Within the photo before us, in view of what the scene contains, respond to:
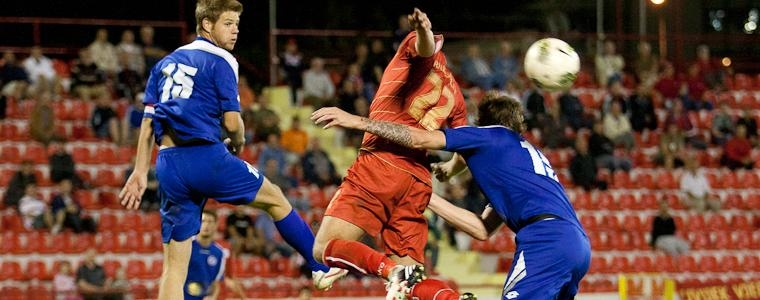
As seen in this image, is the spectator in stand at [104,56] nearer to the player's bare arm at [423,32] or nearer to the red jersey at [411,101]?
the red jersey at [411,101]

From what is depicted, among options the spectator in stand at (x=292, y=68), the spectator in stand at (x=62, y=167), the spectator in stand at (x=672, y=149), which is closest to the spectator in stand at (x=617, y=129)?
the spectator in stand at (x=672, y=149)

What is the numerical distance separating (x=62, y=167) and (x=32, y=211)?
101cm

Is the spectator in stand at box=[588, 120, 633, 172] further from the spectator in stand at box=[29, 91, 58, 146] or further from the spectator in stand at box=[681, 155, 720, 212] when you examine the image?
the spectator in stand at box=[29, 91, 58, 146]

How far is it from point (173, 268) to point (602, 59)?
1720cm

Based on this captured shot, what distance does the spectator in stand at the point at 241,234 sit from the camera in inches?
715

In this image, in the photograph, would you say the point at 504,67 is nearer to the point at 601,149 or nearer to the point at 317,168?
the point at 601,149

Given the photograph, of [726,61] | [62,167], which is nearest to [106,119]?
[62,167]

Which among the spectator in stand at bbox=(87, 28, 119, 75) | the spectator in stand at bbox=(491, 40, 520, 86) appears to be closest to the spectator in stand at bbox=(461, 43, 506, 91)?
the spectator in stand at bbox=(491, 40, 520, 86)

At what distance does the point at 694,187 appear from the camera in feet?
72.2

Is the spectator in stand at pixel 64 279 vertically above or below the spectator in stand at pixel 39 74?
below

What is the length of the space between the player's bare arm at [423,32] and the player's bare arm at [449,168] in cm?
84

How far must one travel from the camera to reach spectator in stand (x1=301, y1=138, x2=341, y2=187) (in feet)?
65.9

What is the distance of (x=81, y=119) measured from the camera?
2053cm

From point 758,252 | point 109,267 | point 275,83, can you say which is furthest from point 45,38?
point 758,252
